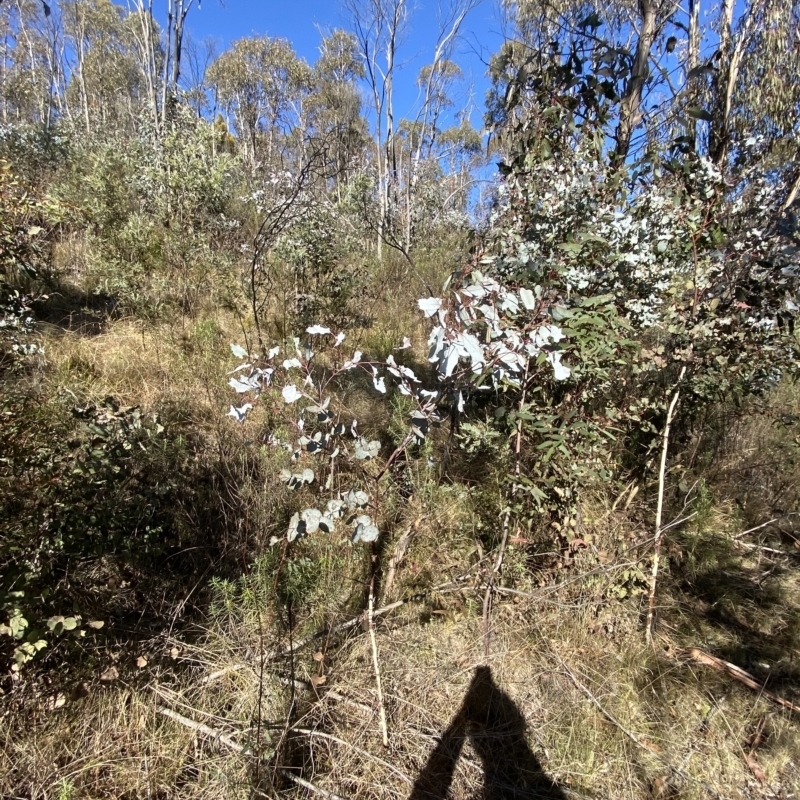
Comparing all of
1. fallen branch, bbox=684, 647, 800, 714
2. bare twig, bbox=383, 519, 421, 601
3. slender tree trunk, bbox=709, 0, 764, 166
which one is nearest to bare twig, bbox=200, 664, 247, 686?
bare twig, bbox=383, 519, 421, 601

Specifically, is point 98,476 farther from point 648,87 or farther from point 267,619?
point 648,87

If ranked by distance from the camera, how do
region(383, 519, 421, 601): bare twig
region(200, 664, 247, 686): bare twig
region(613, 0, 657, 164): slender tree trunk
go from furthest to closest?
region(613, 0, 657, 164): slender tree trunk → region(383, 519, 421, 601): bare twig → region(200, 664, 247, 686): bare twig

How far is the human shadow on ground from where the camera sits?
1458 mm

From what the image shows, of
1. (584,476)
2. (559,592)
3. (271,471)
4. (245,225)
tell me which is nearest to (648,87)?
(584,476)

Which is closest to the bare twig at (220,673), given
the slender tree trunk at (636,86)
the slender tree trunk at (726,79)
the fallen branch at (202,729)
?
the fallen branch at (202,729)

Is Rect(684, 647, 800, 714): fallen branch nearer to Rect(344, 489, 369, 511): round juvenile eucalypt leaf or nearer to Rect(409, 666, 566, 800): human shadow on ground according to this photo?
Rect(409, 666, 566, 800): human shadow on ground

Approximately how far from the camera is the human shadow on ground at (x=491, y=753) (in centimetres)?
146

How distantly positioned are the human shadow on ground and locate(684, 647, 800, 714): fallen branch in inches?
34.0

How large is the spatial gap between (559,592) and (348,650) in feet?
3.00

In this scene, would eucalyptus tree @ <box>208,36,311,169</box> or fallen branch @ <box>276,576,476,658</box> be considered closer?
fallen branch @ <box>276,576,476,658</box>

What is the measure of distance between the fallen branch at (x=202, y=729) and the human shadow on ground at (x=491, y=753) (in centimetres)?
57

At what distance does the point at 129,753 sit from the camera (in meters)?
1.40

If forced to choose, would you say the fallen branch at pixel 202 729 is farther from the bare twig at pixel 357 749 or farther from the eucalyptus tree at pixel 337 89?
the eucalyptus tree at pixel 337 89

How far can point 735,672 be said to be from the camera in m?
1.88
